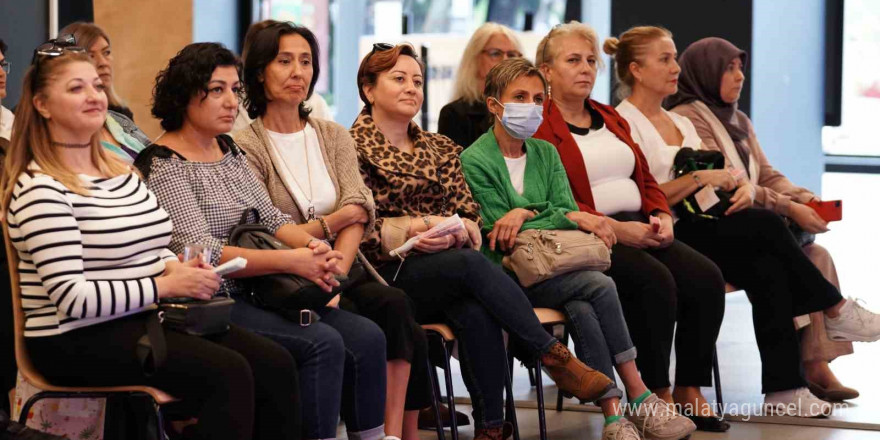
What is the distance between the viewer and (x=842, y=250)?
934 centimetres

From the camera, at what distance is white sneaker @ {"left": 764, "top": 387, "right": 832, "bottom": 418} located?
459cm

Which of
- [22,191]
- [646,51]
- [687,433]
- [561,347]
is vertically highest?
[646,51]

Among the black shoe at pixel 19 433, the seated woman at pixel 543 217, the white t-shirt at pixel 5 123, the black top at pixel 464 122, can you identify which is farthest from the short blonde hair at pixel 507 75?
the black shoe at pixel 19 433

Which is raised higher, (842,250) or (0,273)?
(0,273)

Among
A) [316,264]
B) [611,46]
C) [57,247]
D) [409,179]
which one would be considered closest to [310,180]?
[409,179]

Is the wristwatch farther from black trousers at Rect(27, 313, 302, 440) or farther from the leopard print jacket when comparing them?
the leopard print jacket

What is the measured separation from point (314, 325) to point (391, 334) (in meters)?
0.41

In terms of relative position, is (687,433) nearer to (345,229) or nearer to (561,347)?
(561,347)

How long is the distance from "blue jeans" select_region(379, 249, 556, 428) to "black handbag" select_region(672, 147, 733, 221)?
49.8 inches

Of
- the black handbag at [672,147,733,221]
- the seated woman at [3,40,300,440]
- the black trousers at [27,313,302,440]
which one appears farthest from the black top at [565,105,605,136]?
the black trousers at [27,313,302,440]

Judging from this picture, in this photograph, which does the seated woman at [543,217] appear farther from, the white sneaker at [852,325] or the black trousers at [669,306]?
the white sneaker at [852,325]

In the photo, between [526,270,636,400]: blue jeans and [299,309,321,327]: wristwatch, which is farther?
[526,270,636,400]: blue jeans

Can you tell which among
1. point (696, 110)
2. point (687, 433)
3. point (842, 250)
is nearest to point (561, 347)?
point (687, 433)

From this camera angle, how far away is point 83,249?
279 centimetres
